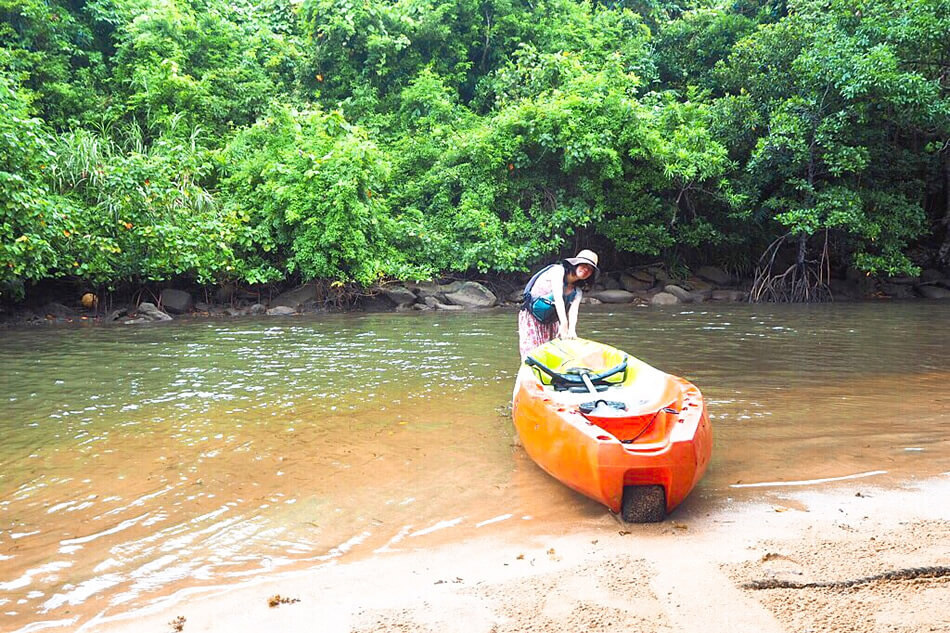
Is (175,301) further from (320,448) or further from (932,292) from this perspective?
(932,292)

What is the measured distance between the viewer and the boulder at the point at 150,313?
13.9 meters

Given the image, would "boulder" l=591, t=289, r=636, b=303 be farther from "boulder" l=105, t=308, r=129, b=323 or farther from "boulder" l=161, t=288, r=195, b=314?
"boulder" l=105, t=308, r=129, b=323

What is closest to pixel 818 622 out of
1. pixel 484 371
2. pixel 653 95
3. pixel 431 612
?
pixel 431 612

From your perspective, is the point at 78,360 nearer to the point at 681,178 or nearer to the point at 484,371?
the point at 484,371

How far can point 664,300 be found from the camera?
16.2 meters

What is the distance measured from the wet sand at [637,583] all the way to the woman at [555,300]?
7.48 ft

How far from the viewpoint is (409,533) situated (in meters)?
3.36

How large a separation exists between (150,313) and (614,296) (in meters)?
11.0

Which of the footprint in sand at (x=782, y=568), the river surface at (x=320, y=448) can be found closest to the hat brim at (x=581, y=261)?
the river surface at (x=320, y=448)

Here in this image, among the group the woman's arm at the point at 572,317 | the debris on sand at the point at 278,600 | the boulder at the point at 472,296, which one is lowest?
the boulder at the point at 472,296

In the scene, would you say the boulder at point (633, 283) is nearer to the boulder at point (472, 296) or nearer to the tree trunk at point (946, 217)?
the boulder at point (472, 296)

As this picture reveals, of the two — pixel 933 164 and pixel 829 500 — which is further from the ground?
pixel 933 164

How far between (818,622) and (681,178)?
14759 millimetres

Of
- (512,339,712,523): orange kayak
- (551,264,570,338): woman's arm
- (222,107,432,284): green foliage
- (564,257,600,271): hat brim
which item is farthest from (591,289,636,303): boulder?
(512,339,712,523): orange kayak
